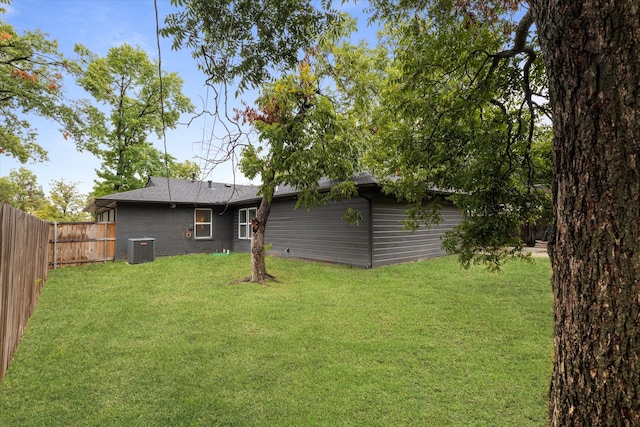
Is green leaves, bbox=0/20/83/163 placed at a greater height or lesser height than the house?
greater

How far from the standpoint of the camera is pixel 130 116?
2022 centimetres

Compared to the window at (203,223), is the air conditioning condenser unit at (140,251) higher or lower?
lower

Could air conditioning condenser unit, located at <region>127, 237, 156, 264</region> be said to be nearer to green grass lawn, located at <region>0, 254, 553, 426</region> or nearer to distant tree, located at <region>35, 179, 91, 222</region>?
green grass lawn, located at <region>0, 254, 553, 426</region>

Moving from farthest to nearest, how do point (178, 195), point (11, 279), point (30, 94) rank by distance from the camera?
point (30, 94)
point (178, 195)
point (11, 279)

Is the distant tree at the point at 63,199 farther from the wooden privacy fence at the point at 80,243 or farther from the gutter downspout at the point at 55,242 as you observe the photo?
the gutter downspout at the point at 55,242

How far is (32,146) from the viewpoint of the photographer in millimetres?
16578

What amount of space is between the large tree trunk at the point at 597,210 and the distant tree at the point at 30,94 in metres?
17.0

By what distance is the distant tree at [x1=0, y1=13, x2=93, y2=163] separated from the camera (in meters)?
13.2

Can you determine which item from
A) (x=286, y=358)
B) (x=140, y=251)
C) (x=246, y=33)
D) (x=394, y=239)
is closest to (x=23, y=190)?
(x=140, y=251)

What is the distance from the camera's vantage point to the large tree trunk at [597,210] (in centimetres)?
107

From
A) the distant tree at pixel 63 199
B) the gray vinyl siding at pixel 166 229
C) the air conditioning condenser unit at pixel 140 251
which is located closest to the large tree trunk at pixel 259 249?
the air conditioning condenser unit at pixel 140 251

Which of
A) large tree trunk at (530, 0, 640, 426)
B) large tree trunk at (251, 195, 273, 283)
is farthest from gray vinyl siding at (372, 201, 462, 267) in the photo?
large tree trunk at (530, 0, 640, 426)

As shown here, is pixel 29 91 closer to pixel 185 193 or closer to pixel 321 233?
pixel 185 193

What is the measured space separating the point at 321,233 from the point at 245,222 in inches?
193
